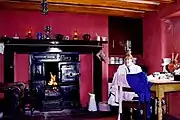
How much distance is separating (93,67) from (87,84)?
0.44 m

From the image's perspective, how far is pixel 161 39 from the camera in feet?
20.9

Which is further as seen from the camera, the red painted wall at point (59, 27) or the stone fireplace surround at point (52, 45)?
the red painted wall at point (59, 27)

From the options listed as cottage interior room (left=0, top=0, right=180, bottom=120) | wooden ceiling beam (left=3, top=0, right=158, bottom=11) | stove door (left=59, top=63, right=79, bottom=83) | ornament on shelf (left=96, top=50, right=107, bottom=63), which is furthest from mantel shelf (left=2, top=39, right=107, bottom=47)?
wooden ceiling beam (left=3, top=0, right=158, bottom=11)

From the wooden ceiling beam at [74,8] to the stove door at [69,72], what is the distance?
4.25ft

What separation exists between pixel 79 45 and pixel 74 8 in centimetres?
90

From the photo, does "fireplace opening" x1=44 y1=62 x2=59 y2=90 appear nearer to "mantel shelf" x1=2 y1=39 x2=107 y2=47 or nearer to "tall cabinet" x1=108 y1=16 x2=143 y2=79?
"mantel shelf" x1=2 y1=39 x2=107 y2=47

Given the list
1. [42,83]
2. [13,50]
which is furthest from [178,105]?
[13,50]

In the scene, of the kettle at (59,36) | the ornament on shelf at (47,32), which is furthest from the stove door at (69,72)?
the ornament on shelf at (47,32)

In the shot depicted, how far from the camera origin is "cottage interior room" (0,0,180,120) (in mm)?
5898

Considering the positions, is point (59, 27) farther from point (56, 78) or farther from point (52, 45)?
point (56, 78)

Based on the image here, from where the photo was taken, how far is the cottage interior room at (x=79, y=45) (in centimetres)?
590

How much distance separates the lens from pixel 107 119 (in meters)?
5.59

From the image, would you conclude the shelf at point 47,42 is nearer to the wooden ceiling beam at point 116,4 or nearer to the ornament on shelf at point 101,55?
the ornament on shelf at point 101,55

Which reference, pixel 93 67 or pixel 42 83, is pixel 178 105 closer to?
pixel 93 67
